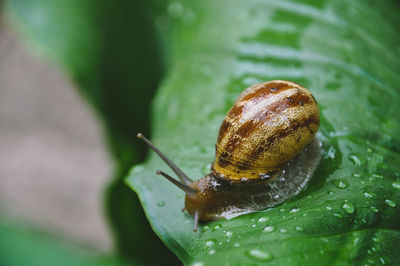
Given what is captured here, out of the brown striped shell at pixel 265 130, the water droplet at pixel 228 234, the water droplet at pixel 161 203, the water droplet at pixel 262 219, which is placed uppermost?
the brown striped shell at pixel 265 130

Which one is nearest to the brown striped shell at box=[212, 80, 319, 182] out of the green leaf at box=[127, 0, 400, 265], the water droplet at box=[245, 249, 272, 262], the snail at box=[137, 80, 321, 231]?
the snail at box=[137, 80, 321, 231]

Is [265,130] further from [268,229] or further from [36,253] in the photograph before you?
[36,253]

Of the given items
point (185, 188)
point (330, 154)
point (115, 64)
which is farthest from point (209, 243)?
point (115, 64)

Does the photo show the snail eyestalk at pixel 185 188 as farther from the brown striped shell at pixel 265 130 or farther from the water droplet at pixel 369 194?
the water droplet at pixel 369 194

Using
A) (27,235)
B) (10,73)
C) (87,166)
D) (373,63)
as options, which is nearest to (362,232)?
(373,63)

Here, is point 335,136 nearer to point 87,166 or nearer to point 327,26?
point 327,26

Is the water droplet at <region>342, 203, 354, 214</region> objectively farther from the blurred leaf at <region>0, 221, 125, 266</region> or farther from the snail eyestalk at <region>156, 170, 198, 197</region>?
the blurred leaf at <region>0, 221, 125, 266</region>

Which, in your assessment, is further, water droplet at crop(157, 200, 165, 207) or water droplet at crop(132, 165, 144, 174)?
water droplet at crop(132, 165, 144, 174)

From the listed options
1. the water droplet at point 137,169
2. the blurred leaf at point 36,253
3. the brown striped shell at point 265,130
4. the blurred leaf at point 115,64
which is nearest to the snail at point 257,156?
the brown striped shell at point 265,130
